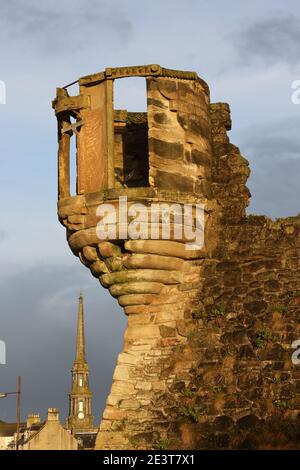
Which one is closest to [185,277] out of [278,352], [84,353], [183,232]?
[183,232]

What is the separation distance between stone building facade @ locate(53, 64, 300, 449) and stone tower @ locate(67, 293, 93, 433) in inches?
3309

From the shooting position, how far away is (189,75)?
16547 millimetres

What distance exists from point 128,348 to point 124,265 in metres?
1.18

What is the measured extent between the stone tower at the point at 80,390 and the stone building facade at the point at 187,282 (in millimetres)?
84052

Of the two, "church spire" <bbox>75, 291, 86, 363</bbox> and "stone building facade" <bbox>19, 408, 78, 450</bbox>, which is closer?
"stone building facade" <bbox>19, 408, 78, 450</bbox>

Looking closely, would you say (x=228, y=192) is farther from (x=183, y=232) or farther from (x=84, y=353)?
(x=84, y=353)

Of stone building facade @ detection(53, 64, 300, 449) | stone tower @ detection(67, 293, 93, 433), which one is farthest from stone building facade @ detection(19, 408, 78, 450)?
stone tower @ detection(67, 293, 93, 433)

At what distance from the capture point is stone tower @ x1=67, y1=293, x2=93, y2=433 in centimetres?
10144

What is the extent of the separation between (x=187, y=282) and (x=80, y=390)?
89685 millimetres

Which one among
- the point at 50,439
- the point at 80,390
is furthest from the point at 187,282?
the point at 80,390

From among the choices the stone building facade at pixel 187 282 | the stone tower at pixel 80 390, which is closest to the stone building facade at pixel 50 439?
the stone building facade at pixel 187 282

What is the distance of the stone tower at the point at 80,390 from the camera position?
10144cm

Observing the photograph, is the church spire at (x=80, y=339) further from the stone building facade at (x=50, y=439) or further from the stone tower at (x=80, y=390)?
the stone building facade at (x=50, y=439)

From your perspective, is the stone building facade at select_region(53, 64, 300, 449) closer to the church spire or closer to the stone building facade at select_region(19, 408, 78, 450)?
the stone building facade at select_region(19, 408, 78, 450)
